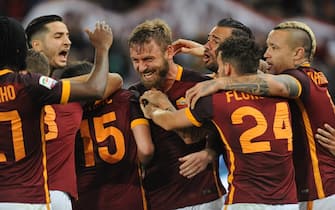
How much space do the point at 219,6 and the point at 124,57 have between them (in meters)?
1.71

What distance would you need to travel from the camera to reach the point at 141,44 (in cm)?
670

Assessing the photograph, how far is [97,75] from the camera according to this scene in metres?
6.00

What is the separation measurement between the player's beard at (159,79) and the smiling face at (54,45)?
933mm

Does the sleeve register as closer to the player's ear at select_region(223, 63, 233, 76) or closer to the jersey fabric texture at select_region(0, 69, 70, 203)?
the jersey fabric texture at select_region(0, 69, 70, 203)

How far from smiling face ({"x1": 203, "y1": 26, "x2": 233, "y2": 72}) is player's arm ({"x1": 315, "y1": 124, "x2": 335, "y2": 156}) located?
1.02 meters

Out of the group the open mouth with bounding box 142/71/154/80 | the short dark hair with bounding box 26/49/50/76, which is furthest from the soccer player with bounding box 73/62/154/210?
the short dark hair with bounding box 26/49/50/76

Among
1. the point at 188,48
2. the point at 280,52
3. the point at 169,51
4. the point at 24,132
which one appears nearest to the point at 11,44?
the point at 24,132

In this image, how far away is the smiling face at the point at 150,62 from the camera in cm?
668

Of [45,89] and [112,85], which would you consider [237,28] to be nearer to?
[112,85]

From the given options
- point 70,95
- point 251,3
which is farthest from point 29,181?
point 251,3

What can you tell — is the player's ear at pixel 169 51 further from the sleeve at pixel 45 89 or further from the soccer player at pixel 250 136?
the sleeve at pixel 45 89

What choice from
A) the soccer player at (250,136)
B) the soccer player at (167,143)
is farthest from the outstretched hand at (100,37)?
the soccer player at (250,136)

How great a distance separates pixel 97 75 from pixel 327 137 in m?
1.79

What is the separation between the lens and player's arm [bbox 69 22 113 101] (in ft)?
19.3
